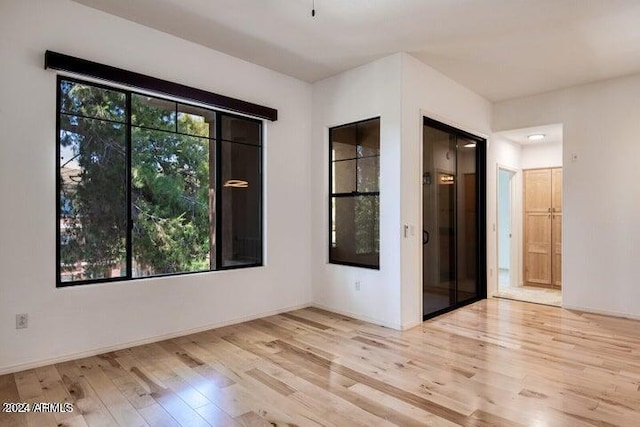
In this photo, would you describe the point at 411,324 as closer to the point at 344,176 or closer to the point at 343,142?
the point at 344,176

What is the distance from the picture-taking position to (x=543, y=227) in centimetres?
664

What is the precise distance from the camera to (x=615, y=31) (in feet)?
11.6

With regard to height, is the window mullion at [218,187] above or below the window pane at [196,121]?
below

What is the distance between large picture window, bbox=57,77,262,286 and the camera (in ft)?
10.7

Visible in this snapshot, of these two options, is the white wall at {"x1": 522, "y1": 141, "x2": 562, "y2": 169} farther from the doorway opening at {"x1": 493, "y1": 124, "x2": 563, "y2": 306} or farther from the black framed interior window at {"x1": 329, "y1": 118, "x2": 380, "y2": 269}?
the black framed interior window at {"x1": 329, "y1": 118, "x2": 380, "y2": 269}

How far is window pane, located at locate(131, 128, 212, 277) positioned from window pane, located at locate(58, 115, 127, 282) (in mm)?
139

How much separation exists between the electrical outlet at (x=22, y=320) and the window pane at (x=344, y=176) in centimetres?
341

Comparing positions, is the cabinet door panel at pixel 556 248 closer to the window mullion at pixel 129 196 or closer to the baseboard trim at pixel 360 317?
the baseboard trim at pixel 360 317

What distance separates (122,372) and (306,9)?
11.2 feet

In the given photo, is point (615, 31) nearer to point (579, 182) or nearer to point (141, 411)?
point (579, 182)

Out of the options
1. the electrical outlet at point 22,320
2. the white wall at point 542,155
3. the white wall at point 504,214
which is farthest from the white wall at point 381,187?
the white wall at point 542,155

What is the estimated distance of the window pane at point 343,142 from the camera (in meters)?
4.74

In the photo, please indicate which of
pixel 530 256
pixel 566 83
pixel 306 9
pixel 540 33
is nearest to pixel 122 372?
pixel 306 9

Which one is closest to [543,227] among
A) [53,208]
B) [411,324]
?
[411,324]
